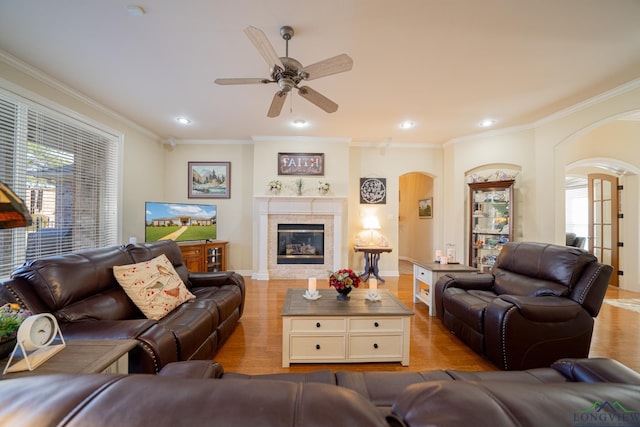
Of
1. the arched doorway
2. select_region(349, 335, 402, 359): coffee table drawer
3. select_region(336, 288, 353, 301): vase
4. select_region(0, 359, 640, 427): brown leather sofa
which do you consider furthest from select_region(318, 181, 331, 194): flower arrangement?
select_region(0, 359, 640, 427): brown leather sofa

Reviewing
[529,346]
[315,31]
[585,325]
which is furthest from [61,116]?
[585,325]

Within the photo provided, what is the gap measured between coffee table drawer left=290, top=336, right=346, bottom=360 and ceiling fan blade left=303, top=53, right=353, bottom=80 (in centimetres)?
223

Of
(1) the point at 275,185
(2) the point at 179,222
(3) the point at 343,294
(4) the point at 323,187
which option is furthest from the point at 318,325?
(2) the point at 179,222

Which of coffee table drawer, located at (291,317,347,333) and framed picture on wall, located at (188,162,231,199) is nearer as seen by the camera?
coffee table drawer, located at (291,317,347,333)

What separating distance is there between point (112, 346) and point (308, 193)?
4079mm

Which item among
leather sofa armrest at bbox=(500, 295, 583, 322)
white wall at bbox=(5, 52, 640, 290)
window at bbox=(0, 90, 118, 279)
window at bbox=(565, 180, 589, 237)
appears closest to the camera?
leather sofa armrest at bbox=(500, 295, 583, 322)

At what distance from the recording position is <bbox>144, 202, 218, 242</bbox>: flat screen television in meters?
4.02

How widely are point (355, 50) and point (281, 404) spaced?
2.73 metres

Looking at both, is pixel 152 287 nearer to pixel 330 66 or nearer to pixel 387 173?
pixel 330 66

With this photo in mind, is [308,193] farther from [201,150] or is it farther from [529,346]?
[529,346]

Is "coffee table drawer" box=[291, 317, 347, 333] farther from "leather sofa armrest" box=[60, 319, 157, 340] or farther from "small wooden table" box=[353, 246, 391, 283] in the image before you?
"small wooden table" box=[353, 246, 391, 283]

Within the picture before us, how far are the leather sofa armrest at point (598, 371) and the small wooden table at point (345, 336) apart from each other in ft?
3.61

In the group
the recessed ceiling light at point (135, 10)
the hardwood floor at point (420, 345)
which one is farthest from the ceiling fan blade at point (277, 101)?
the hardwood floor at point (420, 345)

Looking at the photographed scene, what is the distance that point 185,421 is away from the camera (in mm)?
411
